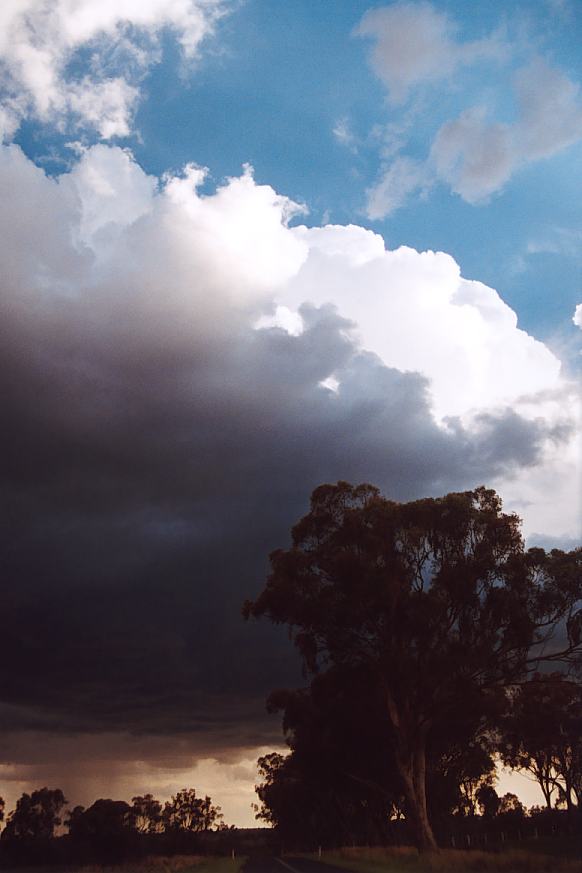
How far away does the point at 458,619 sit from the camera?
124ft

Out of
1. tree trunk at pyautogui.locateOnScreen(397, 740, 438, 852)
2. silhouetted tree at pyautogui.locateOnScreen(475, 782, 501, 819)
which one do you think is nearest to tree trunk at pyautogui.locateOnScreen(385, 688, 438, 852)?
tree trunk at pyautogui.locateOnScreen(397, 740, 438, 852)

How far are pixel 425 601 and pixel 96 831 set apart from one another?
121274mm

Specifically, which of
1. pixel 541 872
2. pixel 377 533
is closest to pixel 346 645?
pixel 377 533

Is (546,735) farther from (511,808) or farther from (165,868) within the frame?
(511,808)

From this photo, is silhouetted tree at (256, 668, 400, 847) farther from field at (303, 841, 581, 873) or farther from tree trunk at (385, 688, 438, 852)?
field at (303, 841, 581, 873)

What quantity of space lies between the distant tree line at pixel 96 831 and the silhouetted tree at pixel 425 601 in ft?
346

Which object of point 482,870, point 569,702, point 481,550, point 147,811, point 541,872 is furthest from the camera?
point 147,811

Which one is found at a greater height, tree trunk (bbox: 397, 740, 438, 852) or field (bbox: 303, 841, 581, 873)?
tree trunk (bbox: 397, 740, 438, 852)

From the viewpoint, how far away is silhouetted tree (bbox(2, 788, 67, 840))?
13688 cm

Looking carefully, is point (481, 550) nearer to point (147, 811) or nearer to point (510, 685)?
point (510, 685)

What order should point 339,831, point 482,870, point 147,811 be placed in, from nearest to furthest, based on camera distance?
point 482,870 → point 339,831 → point 147,811

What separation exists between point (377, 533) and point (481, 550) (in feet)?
15.8

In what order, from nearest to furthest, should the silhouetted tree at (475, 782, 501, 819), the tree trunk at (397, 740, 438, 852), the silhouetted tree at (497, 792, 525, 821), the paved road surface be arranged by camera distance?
the paved road surface, the tree trunk at (397, 740, 438, 852), the silhouetted tree at (475, 782, 501, 819), the silhouetted tree at (497, 792, 525, 821)

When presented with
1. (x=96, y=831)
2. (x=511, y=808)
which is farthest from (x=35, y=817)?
(x=511, y=808)
